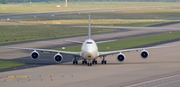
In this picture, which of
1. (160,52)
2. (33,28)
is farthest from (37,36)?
(160,52)

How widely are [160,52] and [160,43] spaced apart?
11.7 meters

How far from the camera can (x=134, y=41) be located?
9519 centimetres

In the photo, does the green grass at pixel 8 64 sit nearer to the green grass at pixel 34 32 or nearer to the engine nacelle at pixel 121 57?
the engine nacelle at pixel 121 57

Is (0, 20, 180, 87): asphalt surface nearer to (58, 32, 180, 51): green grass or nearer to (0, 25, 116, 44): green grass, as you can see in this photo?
(58, 32, 180, 51): green grass

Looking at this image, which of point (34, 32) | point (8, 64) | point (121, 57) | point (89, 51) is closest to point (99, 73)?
point (89, 51)

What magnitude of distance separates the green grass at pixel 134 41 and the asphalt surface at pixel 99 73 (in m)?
8.55

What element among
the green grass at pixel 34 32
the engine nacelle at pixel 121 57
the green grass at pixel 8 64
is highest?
the engine nacelle at pixel 121 57

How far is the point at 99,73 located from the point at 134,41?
39.7 m

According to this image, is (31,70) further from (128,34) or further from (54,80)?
(128,34)

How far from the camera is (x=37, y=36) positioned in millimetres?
105312

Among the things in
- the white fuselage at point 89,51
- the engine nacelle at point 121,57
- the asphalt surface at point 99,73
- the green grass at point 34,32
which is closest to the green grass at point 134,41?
the asphalt surface at point 99,73

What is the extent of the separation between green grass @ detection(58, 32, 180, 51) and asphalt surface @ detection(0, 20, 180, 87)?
8551 millimetres

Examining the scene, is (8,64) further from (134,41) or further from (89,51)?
(134,41)

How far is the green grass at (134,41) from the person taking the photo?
8431 centimetres
